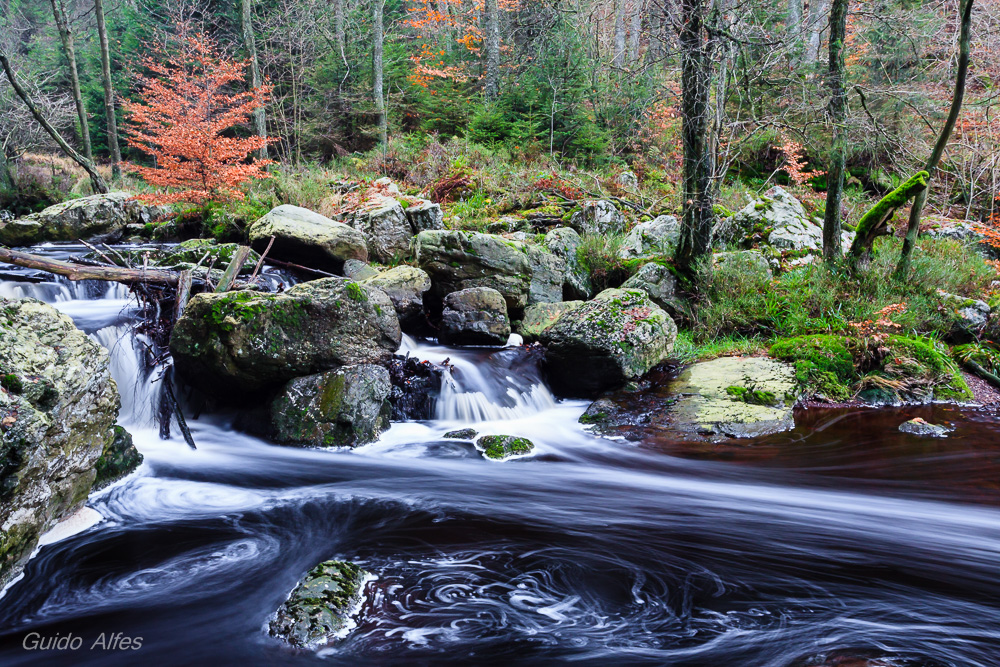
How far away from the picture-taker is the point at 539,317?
330 inches

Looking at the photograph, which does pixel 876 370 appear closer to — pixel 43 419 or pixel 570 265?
pixel 570 265

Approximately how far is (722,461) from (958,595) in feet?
7.01

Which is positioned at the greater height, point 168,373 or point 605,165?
point 605,165

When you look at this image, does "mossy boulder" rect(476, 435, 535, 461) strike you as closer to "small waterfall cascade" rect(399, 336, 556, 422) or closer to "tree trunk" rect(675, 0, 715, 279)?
"small waterfall cascade" rect(399, 336, 556, 422)

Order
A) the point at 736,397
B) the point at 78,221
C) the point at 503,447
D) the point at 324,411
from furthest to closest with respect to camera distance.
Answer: the point at 78,221 → the point at 736,397 → the point at 503,447 → the point at 324,411

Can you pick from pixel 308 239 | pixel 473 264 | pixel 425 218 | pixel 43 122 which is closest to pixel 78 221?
pixel 43 122

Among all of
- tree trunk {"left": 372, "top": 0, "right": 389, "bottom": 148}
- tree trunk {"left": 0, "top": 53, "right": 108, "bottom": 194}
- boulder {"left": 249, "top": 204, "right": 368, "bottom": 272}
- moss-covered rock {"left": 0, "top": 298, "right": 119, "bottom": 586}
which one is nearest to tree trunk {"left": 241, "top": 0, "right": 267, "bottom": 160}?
tree trunk {"left": 372, "top": 0, "right": 389, "bottom": 148}

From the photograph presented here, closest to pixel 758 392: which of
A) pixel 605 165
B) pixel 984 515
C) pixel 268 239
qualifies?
pixel 984 515

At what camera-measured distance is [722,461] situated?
5.21 meters

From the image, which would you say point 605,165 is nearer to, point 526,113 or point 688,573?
point 526,113

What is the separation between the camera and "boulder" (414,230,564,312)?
845 centimetres

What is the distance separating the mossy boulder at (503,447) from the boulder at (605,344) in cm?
148

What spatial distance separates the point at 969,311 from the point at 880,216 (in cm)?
176

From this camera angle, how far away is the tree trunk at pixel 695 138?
7.27m
